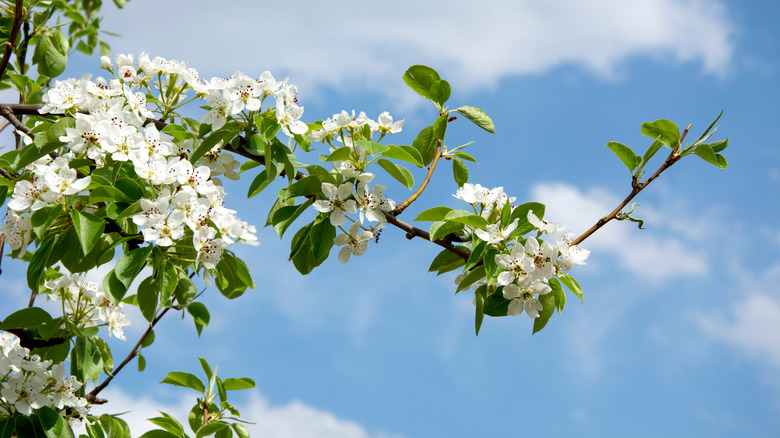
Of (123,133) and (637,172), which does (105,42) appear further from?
(637,172)

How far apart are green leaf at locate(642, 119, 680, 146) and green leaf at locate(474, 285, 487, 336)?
0.64m

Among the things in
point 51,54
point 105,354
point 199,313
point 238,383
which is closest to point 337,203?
point 199,313

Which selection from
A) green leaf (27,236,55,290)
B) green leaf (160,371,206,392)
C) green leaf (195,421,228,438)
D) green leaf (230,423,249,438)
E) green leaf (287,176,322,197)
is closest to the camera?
green leaf (27,236,55,290)

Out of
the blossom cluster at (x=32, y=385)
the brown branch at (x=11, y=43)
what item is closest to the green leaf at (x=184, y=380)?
the blossom cluster at (x=32, y=385)

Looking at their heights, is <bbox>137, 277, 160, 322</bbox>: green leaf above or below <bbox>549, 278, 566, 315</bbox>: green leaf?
below

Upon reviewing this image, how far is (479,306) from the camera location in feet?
6.19

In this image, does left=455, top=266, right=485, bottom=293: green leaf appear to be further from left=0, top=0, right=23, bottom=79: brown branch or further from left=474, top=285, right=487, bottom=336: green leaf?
left=0, top=0, right=23, bottom=79: brown branch

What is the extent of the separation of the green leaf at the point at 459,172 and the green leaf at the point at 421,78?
9.0 inches

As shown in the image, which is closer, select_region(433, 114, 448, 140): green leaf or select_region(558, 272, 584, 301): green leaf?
select_region(558, 272, 584, 301): green leaf

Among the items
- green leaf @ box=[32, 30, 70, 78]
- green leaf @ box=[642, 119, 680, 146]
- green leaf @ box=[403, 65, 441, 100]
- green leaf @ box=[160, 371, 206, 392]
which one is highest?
green leaf @ box=[32, 30, 70, 78]

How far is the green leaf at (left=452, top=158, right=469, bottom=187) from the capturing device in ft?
6.86

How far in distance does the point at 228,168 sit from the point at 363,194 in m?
0.42

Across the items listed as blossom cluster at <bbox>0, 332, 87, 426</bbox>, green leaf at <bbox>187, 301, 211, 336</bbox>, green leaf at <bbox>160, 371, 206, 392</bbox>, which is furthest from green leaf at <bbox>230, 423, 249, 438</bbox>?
blossom cluster at <bbox>0, 332, 87, 426</bbox>

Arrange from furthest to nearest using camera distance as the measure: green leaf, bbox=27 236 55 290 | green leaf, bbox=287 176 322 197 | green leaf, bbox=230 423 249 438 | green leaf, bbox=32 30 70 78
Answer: green leaf, bbox=32 30 70 78 → green leaf, bbox=230 423 249 438 → green leaf, bbox=287 176 322 197 → green leaf, bbox=27 236 55 290
